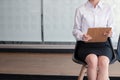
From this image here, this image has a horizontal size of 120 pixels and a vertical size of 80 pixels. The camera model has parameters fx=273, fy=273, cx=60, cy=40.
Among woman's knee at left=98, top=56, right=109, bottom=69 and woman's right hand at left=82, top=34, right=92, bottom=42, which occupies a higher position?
woman's right hand at left=82, top=34, right=92, bottom=42

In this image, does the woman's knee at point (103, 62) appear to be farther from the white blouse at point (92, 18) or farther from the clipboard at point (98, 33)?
the white blouse at point (92, 18)

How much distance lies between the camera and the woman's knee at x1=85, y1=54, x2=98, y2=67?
2.73m

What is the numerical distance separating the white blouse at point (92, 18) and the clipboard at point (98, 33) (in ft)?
0.52

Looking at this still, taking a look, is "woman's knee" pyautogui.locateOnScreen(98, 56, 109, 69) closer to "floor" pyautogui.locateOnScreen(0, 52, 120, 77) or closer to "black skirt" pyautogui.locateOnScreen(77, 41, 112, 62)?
"black skirt" pyautogui.locateOnScreen(77, 41, 112, 62)

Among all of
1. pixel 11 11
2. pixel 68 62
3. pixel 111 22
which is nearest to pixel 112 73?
pixel 68 62

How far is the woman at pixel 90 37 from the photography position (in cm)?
273

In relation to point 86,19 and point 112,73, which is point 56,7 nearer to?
point 112,73

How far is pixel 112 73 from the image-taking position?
12.7 ft

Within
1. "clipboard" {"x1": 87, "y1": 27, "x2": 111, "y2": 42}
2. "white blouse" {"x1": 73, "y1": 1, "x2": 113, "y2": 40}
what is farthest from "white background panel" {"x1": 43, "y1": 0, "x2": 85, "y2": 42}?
"clipboard" {"x1": 87, "y1": 27, "x2": 111, "y2": 42}

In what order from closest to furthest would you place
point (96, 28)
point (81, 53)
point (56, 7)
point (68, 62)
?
point (96, 28) < point (81, 53) < point (68, 62) < point (56, 7)

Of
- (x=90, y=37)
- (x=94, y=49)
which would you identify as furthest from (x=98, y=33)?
(x=94, y=49)

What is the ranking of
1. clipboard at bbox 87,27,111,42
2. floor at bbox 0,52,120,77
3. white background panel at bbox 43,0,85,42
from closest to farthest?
clipboard at bbox 87,27,111,42 → floor at bbox 0,52,120,77 → white background panel at bbox 43,0,85,42

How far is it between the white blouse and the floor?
1121 millimetres

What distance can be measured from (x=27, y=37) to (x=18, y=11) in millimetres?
491
